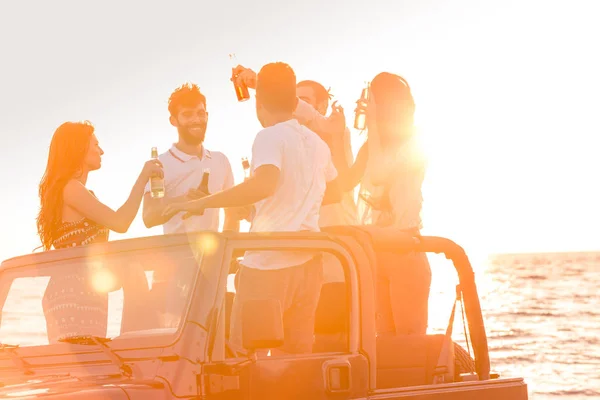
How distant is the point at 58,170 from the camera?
5.78 meters

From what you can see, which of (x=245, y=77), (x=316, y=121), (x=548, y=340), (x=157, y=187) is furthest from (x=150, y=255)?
(x=548, y=340)

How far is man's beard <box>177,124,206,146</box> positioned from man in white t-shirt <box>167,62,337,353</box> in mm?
1286

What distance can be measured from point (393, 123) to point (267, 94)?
0.96 meters

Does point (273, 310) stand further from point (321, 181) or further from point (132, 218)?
point (132, 218)

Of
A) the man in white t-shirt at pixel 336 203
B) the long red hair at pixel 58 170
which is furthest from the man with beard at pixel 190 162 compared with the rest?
the man in white t-shirt at pixel 336 203

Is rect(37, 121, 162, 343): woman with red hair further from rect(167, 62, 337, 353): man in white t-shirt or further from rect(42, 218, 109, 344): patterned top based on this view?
rect(167, 62, 337, 353): man in white t-shirt

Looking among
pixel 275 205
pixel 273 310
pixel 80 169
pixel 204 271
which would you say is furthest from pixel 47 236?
pixel 273 310

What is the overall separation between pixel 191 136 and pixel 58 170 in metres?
1.10

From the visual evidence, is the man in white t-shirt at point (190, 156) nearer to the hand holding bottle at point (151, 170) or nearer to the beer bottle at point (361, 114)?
the hand holding bottle at point (151, 170)

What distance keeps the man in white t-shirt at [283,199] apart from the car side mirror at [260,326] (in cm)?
60

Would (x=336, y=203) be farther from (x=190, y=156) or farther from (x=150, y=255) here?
(x=150, y=255)

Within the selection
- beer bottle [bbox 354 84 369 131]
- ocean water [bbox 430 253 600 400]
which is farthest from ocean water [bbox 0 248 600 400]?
beer bottle [bbox 354 84 369 131]

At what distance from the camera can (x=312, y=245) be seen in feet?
14.8

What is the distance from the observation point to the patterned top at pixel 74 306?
4941 millimetres
